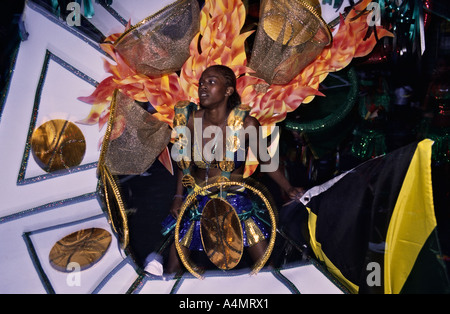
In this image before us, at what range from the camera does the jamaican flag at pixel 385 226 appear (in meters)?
1.87

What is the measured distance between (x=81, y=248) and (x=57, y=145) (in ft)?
1.91

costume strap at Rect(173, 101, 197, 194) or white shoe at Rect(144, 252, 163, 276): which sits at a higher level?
costume strap at Rect(173, 101, 197, 194)

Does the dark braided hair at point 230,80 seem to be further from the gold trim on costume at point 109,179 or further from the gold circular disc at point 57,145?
the gold circular disc at point 57,145

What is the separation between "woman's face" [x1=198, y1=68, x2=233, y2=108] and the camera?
2037mm

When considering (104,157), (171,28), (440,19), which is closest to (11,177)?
(104,157)

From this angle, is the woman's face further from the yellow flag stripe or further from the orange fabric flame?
the yellow flag stripe

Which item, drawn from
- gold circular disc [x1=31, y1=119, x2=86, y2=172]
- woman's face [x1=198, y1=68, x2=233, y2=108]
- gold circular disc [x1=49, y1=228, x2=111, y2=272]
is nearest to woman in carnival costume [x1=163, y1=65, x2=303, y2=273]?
woman's face [x1=198, y1=68, x2=233, y2=108]

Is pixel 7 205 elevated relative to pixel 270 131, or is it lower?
lower

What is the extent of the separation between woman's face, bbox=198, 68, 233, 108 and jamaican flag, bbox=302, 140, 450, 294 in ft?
2.08

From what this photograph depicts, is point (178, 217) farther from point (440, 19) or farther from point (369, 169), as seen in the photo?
point (440, 19)

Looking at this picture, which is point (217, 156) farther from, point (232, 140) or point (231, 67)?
point (231, 67)

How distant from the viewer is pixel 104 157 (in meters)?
2.03

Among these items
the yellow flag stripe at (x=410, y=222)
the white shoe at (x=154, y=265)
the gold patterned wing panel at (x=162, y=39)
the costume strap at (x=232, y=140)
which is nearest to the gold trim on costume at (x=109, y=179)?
the white shoe at (x=154, y=265)

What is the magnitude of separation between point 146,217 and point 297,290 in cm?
110
